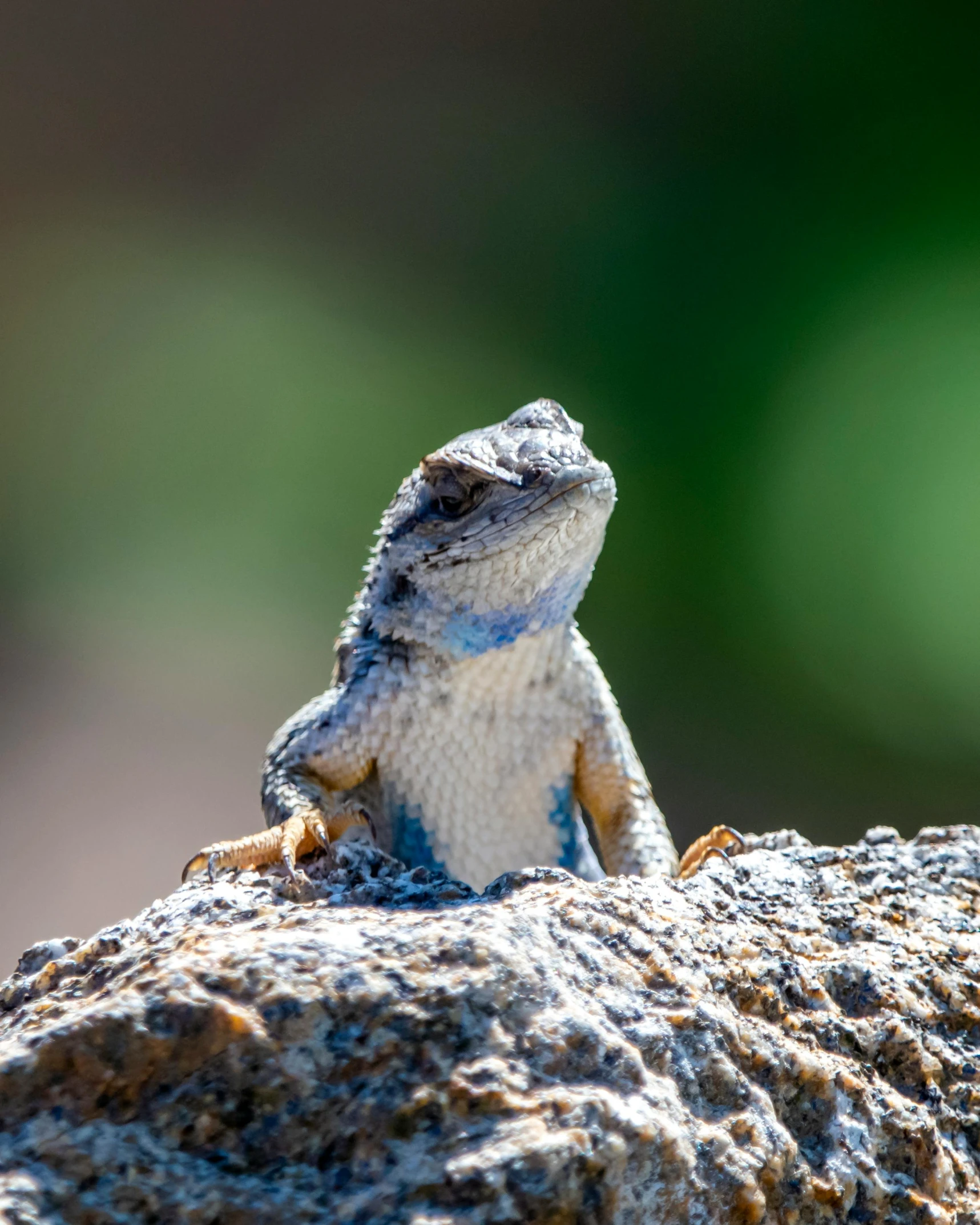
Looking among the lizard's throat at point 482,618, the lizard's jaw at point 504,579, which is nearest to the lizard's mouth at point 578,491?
the lizard's jaw at point 504,579

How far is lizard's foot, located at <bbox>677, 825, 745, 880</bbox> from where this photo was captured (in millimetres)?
1285

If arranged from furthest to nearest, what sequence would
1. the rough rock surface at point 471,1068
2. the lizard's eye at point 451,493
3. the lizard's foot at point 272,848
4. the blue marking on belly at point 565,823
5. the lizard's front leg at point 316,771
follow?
the blue marking on belly at point 565,823 < the lizard's eye at point 451,493 < the lizard's front leg at point 316,771 < the lizard's foot at point 272,848 < the rough rock surface at point 471,1068

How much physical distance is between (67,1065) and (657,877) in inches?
20.6

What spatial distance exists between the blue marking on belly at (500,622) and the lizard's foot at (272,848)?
27 centimetres

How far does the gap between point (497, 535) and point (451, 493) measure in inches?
3.8

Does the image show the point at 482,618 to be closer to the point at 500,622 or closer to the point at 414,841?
the point at 500,622

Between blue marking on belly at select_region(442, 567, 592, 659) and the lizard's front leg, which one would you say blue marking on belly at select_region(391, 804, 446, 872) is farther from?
blue marking on belly at select_region(442, 567, 592, 659)

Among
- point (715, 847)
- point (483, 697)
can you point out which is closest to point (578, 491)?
point (483, 697)

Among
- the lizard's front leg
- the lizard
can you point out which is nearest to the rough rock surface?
the lizard's front leg

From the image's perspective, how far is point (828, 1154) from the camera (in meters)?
0.84

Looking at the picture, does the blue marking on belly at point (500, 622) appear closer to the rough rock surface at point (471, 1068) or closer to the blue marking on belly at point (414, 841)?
the blue marking on belly at point (414, 841)

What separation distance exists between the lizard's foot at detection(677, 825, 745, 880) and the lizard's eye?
46 centimetres

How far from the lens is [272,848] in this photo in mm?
1160

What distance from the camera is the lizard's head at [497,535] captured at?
4.32ft
